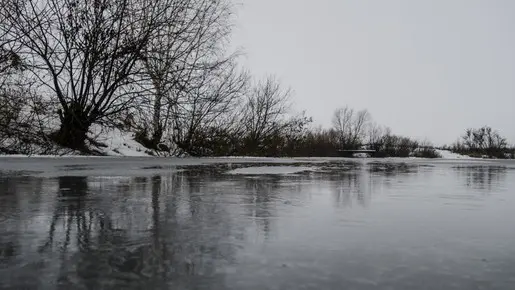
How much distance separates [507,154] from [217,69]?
46.7 meters

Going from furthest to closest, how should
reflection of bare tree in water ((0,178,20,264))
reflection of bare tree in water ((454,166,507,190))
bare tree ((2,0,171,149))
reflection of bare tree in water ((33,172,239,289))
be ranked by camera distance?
bare tree ((2,0,171,149)) < reflection of bare tree in water ((454,166,507,190)) < reflection of bare tree in water ((0,178,20,264)) < reflection of bare tree in water ((33,172,239,289))

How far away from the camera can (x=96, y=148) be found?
39.6ft

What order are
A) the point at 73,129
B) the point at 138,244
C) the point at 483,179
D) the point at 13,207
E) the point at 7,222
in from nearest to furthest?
the point at 138,244 → the point at 7,222 → the point at 13,207 → the point at 483,179 → the point at 73,129

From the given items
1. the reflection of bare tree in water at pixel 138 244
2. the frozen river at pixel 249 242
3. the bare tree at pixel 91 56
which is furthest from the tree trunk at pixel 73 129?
the reflection of bare tree in water at pixel 138 244

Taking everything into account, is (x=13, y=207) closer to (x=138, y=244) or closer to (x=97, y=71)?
(x=138, y=244)

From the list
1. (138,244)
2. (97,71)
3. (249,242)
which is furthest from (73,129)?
(249,242)

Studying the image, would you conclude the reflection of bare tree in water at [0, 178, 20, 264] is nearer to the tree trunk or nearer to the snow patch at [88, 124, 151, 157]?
the tree trunk

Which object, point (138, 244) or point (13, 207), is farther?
point (13, 207)

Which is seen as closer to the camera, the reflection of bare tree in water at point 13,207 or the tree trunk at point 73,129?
the reflection of bare tree in water at point 13,207

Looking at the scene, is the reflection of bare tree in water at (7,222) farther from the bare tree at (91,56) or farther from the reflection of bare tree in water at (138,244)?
the bare tree at (91,56)

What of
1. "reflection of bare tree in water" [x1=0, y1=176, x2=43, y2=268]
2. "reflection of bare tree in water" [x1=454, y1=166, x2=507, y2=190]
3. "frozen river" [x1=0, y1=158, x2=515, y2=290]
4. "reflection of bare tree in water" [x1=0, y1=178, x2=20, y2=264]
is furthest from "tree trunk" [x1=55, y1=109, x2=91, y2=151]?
"reflection of bare tree in water" [x1=454, y1=166, x2=507, y2=190]

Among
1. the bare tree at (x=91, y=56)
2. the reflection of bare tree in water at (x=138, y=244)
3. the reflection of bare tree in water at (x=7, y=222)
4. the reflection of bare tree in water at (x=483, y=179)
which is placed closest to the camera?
the reflection of bare tree in water at (x=138, y=244)

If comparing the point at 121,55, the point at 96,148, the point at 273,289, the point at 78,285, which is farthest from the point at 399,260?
the point at 96,148

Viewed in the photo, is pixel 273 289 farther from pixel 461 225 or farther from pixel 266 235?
pixel 461 225
